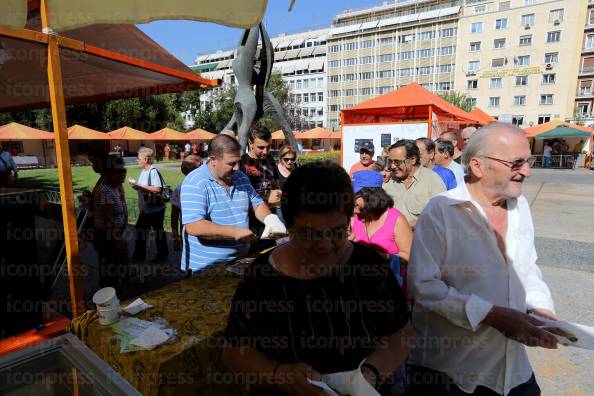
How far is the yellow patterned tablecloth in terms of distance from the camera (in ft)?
5.09

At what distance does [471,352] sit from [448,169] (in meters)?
3.37

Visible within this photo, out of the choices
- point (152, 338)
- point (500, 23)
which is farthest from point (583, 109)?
point (152, 338)

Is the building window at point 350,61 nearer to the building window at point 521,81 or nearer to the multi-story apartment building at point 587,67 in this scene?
the building window at point 521,81

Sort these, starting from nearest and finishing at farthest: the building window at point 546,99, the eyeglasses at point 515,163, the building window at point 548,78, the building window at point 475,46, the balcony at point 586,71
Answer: the eyeglasses at point 515,163, the balcony at point 586,71, the building window at point 548,78, the building window at point 546,99, the building window at point 475,46

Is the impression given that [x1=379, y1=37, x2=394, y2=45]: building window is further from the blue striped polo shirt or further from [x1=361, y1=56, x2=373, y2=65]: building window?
the blue striped polo shirt

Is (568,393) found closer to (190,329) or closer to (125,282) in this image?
(190,329)

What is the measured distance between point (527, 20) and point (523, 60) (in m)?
5.24

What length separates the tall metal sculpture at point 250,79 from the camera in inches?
250

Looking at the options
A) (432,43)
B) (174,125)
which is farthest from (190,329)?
(432,43)

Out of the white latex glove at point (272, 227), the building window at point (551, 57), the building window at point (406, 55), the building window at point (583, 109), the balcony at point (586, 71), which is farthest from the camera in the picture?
the building window at point (406, 55)

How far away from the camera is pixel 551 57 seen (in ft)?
147

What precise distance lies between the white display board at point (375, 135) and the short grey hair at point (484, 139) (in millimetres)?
6460

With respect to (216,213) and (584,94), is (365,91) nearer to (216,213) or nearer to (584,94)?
(584,94)

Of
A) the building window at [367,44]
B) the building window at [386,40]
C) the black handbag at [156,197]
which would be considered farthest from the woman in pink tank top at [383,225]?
the building window at [367,44]
